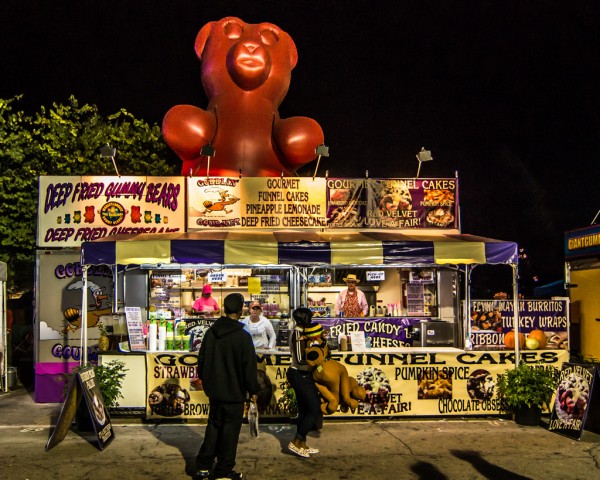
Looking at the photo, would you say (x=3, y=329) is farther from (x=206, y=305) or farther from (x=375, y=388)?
(x=375, y=388)

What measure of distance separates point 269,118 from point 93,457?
348 inches

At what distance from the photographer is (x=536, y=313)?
12047 millimetres

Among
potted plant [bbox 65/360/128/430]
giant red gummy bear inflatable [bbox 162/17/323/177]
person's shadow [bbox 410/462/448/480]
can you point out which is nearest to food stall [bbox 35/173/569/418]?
potted plant [bbox 65/360/128/430]

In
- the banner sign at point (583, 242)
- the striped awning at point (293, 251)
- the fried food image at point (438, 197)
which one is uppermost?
the fried food image at point (438, 197)

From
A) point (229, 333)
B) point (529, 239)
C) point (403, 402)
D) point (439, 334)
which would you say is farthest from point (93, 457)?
point (529, 239)

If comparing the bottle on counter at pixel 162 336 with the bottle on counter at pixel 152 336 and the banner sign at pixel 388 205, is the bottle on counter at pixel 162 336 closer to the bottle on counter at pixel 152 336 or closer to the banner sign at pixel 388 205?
the bottle on counter at pixel 152 336

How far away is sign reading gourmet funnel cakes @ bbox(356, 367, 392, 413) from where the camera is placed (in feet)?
31.0

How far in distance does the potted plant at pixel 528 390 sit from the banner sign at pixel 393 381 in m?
0.27

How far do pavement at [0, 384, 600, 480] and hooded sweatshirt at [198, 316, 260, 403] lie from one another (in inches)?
42.9

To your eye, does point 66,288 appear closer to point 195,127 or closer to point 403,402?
point 195,127

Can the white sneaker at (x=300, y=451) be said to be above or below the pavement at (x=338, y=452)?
Answer: above

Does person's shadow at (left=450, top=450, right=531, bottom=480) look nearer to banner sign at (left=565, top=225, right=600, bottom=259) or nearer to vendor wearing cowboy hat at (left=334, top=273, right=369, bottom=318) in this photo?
vendor wearing cowboy hat at (left=334, top=273, right=369, bottom=318)

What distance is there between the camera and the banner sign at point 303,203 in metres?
11.6

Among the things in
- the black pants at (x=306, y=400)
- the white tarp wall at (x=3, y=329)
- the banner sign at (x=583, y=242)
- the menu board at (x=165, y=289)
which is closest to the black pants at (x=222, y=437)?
the black pants at (x=306, y=400)
